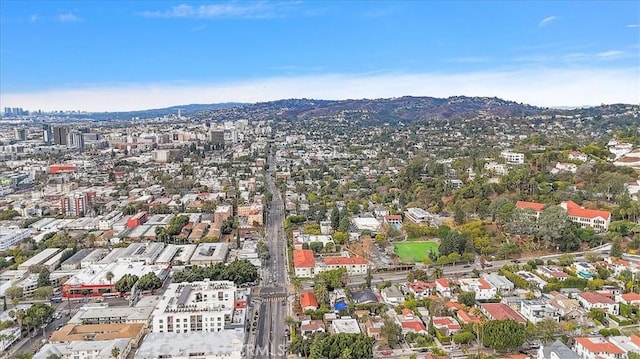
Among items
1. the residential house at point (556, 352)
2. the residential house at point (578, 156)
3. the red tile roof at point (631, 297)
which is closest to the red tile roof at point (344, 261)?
the residential house at point (556, 352)

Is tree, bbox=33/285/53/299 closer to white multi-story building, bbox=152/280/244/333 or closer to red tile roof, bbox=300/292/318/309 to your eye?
white multi-story building, bbox=152/280/244/333

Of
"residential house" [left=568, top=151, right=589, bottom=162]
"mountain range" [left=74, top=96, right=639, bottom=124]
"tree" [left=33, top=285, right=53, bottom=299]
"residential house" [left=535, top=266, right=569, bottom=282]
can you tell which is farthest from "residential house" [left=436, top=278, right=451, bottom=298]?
"mountain range" [left=74, top=96, right=639, bottom=124]

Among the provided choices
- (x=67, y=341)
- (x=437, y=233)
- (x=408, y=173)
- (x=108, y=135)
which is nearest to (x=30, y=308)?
(x=67, y=341)

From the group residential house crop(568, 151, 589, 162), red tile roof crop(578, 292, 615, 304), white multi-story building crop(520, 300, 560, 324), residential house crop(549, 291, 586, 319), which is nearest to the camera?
white multi-story building crop(520, 300, 560, 324)

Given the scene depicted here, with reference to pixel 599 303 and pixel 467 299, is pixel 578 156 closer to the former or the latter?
pixel 599 303

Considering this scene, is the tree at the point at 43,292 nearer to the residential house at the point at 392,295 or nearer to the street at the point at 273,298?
the street at the point at 273,298

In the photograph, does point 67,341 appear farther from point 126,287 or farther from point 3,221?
point 3,221

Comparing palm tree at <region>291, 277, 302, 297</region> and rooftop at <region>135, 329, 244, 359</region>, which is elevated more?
rooftop at <region>135, 329, 244, 359</region>
